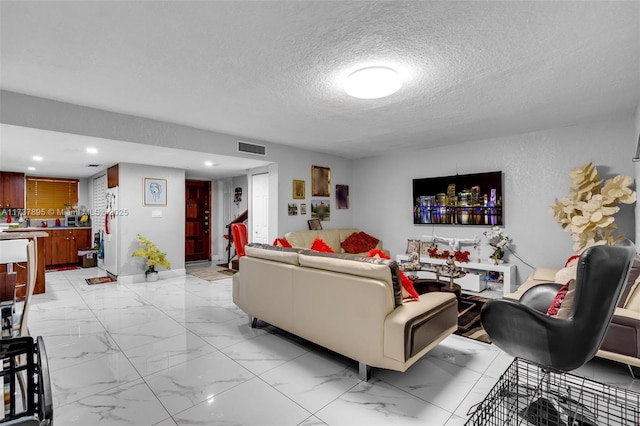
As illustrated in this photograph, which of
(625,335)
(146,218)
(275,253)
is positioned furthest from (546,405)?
(146,218)

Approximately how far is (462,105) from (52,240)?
28.9 ft

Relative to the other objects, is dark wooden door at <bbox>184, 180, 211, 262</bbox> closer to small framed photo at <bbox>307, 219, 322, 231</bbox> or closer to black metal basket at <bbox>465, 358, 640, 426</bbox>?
small framed photo at <bbox>307, 219, 322, 231</bbox>

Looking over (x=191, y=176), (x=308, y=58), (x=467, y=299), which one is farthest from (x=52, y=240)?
(x=467, y=299)

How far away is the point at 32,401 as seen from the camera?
955 mm

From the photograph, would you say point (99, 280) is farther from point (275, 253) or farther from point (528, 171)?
point (528, 171)

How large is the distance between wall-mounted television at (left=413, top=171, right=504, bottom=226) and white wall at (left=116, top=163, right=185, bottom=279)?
4762mm

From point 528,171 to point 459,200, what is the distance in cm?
109

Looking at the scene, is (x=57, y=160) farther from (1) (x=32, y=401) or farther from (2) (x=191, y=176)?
(1) (x=32, y=401)

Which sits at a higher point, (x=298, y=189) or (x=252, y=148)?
(x=252, y=148)

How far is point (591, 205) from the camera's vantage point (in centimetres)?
369

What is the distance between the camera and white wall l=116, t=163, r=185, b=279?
5.64 m

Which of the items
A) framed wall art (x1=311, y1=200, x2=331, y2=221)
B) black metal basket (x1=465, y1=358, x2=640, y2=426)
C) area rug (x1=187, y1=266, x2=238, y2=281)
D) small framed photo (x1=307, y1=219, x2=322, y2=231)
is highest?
framed wall art (x1=311, y1=200, x2=331, y2=221)

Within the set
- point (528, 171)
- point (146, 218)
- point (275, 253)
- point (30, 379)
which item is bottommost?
point (30, 379)

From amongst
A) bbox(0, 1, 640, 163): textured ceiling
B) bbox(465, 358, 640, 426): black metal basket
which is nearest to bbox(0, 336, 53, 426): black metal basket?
bbox(465, 358, 640, 426): black metal basket
